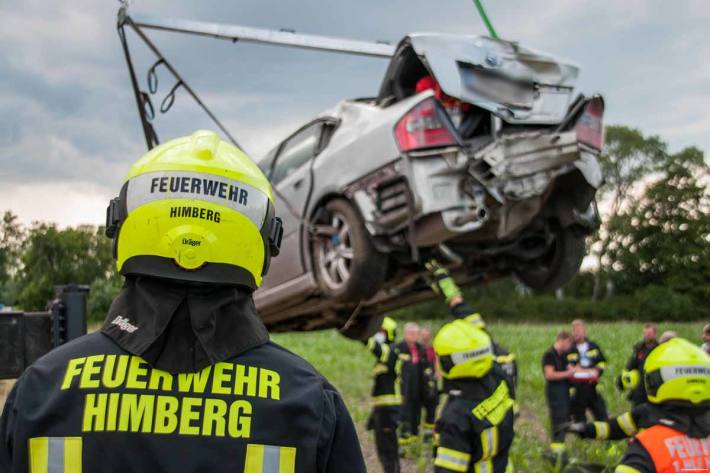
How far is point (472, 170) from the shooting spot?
590 centimetres

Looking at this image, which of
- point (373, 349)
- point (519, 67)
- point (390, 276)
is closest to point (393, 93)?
point (519, 67)

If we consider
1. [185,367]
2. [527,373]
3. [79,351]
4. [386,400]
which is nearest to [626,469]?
[185,367]

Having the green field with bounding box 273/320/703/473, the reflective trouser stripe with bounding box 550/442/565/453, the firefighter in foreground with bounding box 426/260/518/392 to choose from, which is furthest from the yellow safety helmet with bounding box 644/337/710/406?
the reflective trouser stripe with bounding box 550/442/565/453

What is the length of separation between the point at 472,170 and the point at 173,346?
4.56 metres

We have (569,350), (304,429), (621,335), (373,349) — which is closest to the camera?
(304,429)

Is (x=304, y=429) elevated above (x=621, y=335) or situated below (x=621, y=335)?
below

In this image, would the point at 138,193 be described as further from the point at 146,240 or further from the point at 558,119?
the point at 558,119

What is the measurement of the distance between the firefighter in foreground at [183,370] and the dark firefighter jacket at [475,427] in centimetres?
317

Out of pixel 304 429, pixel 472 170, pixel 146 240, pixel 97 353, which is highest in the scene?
pixel 472 170

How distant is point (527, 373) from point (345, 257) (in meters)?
9.37

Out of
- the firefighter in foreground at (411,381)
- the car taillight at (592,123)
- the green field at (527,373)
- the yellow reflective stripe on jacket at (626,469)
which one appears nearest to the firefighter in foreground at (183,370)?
the yellow reflective stripe on jacket at (626,469)

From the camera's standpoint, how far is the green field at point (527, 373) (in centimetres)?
829

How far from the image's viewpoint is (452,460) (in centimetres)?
462

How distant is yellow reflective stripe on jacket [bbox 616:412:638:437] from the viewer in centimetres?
429
